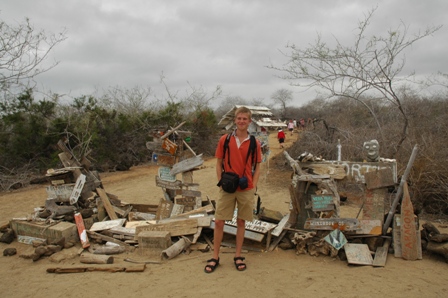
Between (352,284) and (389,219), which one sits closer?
(352,284)

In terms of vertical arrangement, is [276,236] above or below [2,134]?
below

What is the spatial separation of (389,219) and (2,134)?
14.6 meters

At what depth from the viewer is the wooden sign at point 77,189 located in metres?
5.97

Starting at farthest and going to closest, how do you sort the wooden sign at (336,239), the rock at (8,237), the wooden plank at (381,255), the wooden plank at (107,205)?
the wooden plank at (107,205)
the rock at (8,237)
the wooden sign at (336,239)
the wooden plank at (381,255)

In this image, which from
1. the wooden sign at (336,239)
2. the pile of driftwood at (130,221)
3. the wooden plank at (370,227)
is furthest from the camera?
the pile of driftwood at (130,221)

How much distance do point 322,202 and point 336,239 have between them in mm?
575

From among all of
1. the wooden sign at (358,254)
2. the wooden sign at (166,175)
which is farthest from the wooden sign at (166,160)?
the wooden sign at (358,254)

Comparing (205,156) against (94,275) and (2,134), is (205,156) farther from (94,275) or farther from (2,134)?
(94,275)

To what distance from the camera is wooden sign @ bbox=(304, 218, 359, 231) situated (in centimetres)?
463

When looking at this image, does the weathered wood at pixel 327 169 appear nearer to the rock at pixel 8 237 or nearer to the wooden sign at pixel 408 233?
the wooden sign at pixel 408 233

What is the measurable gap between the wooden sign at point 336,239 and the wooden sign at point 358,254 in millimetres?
89

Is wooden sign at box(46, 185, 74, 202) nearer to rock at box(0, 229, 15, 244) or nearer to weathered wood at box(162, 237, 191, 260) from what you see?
rock at box(0, 229, 15, 244)

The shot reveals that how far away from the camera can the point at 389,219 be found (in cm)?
464

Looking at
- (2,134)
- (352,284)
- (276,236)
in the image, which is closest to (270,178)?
(276,236)
